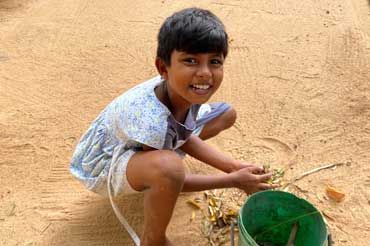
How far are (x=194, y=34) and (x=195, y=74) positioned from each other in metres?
0.13

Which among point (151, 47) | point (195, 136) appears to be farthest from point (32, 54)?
point (195, 136)

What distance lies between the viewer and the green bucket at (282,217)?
153cm

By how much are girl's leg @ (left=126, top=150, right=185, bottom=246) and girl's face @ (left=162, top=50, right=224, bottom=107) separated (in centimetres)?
22

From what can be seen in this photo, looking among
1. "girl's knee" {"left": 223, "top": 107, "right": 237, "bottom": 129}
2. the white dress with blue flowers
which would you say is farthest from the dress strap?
"girl's knee" {"left": 223, "top": 107, "right": 237, "bottom": 129}

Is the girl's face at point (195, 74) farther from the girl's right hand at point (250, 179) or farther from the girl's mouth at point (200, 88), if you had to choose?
the girl's right hand at point (250, 179)

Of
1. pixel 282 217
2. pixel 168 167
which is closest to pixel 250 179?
pixel 282 217

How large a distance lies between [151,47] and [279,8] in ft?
3.48

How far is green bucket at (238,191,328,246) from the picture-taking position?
153 centimetres

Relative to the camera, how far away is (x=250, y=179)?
165cm

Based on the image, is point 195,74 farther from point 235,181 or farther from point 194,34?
point 235,181

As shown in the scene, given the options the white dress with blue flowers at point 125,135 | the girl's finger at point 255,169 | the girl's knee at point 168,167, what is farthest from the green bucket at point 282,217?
the white dress with blue flowers at point 125,135

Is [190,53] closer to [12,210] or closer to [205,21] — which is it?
[205,21]

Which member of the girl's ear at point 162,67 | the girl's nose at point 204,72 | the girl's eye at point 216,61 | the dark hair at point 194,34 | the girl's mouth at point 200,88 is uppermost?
the dark hair at point 194,34

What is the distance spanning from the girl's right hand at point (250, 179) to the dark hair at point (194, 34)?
0.45 meters
